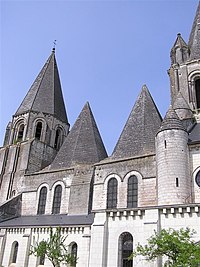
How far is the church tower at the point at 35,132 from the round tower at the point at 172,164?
554 inches

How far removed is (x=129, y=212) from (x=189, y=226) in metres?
3.26

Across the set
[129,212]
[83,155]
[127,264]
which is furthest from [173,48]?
[127,264]

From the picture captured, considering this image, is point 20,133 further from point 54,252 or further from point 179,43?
point 179,43

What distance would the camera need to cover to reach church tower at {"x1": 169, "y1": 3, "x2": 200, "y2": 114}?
26.8 meters

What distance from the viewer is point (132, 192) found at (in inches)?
773

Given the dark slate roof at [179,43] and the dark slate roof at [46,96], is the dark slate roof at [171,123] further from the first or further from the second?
the dark slate roof at [46,96]

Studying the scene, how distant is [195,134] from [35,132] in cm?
1741

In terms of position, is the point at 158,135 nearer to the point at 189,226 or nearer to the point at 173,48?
the point at 189,226

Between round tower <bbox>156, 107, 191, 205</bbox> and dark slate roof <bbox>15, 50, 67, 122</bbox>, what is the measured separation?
55.9 feet

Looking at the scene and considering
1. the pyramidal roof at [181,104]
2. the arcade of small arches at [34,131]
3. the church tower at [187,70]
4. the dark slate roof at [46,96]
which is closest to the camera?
the pyramidal roof at [181,104]

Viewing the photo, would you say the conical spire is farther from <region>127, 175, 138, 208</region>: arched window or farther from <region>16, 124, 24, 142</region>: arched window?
<region>16, 124, 24, 142</region>: arched window

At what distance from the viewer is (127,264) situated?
604 inches

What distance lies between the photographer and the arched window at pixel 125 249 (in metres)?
15.4

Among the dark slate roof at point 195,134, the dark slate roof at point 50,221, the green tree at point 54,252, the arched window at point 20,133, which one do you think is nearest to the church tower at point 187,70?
the dark slate roof at point 195,134
